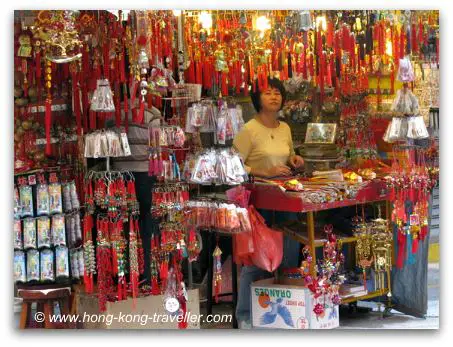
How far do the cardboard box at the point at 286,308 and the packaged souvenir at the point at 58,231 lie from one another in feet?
3.79

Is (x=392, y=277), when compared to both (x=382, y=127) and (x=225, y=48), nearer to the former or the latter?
(x=382, y=127)

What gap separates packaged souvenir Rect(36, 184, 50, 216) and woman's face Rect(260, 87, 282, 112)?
1.36 m

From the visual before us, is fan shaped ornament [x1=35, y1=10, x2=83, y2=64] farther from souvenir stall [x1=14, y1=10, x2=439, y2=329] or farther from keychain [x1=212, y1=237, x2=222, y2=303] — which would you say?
keychain [x1=212, y1=237, x2=222, y2=303]

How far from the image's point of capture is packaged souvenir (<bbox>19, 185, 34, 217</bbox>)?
559cm

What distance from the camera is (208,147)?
552 centimetres

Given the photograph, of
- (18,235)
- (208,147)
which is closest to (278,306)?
(208,147)

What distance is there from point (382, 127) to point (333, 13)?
0.74 metres

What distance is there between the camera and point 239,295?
5.79 m

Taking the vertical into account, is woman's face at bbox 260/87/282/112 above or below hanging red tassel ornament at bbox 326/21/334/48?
below

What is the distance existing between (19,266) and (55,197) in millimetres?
453

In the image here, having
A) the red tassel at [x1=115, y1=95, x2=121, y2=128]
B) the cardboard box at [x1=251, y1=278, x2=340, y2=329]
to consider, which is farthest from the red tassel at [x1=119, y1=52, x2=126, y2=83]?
the cardboard box at [x1=251, y1=278, x2=340, y2=329]

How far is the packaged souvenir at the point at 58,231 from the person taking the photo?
5.61 metres

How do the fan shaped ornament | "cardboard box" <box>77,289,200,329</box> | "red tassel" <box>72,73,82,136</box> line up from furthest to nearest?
1. "cardboard box" <box>77,289,200,329</box>
2. "red tassel" <box>72,73,82,136</box>
3. the fan shaped ornament

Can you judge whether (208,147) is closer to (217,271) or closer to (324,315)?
(217,271)
